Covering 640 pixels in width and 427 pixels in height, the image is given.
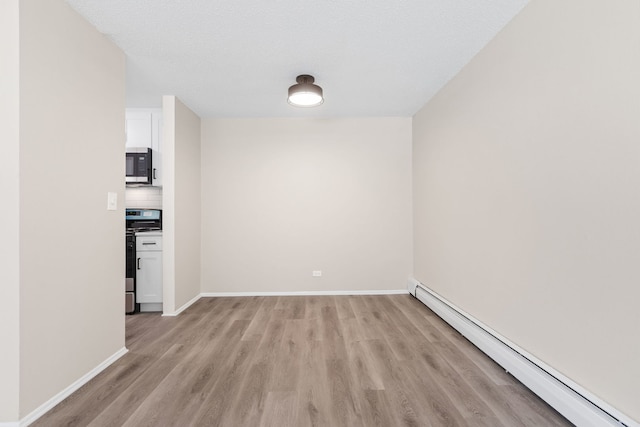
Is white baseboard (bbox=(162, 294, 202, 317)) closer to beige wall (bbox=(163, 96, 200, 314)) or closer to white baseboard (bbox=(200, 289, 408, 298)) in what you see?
beige wall (bbox=(163, 96, 200, 314))

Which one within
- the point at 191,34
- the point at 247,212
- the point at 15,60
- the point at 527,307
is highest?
the point at 191,34

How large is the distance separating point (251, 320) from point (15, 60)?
2674mm

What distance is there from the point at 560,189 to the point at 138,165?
4.16m

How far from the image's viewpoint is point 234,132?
398cm

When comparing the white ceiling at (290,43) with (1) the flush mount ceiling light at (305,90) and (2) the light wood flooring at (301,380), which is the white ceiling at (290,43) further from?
(2) the light wood flooring at (301,380)

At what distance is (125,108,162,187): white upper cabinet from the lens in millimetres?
3527

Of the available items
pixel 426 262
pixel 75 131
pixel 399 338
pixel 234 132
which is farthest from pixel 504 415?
pixel 234 132

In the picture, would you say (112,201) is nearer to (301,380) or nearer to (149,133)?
(149,133)

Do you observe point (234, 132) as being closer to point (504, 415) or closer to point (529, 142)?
point (529, 142)

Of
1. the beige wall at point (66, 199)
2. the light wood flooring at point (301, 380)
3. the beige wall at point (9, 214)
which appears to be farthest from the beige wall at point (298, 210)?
the beige wall at point (9, 214)

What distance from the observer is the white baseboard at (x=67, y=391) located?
150cm

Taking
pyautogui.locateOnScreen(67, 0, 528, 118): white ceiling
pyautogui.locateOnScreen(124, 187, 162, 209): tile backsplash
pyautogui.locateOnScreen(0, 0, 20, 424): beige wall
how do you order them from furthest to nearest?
pyautogui.locateOnScreen(124, 187, 162, 209): tile backsplash
pyautogui.locateOnScreen(67, 0, 528, 118): white ceiling
pyautogui.locateOnScreen(0, 0, 20, 424): beige wall

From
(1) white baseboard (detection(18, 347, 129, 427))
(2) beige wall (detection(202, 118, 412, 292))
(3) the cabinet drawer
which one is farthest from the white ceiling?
(1) white baseboard (detection(18, 347, 129, 427))

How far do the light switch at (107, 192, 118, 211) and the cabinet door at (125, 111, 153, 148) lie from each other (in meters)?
1.64
